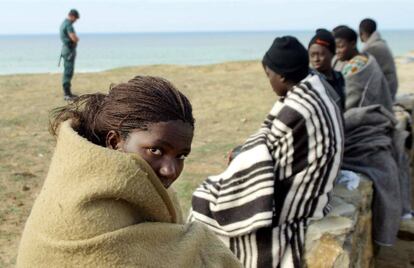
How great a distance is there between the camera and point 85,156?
1.13m

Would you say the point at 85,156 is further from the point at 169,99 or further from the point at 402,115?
the point at 402,115

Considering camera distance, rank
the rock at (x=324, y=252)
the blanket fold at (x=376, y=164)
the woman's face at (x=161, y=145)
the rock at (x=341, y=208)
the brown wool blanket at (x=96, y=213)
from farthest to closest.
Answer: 1. the blanket fold at (x=376, y=164)
2. the rock at (x=341, y=208)
3. the rock at (x=324, y=252)
4. the woman's face at (x=161, y=145)
5. the brown wool blanket at (x=96, y=213)

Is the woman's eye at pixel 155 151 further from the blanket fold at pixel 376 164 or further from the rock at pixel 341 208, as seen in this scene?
the blanket fold at pixel 376 164

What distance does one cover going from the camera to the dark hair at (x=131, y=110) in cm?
124

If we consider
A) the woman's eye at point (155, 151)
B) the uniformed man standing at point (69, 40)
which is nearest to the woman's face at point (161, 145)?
the woman's eye at point (155, 151)

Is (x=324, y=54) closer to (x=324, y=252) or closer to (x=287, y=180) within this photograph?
(x=287, y=180)

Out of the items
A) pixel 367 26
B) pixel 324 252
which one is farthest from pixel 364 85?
pixel 324 252

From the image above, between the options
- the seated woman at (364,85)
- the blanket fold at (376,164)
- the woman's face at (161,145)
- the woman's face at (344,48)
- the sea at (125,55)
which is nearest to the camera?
the woman's face at (161,145)

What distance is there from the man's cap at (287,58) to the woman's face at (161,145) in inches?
71.2

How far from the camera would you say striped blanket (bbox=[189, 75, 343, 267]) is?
108 inches

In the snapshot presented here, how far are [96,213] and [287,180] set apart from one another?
1.83 m

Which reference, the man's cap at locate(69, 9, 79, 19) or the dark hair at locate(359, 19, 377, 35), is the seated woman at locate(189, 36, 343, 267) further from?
the man's cap at locate(69, 9, 79, 19)

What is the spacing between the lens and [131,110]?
1.25 metres

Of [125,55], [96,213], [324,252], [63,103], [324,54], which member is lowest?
[125,55]
